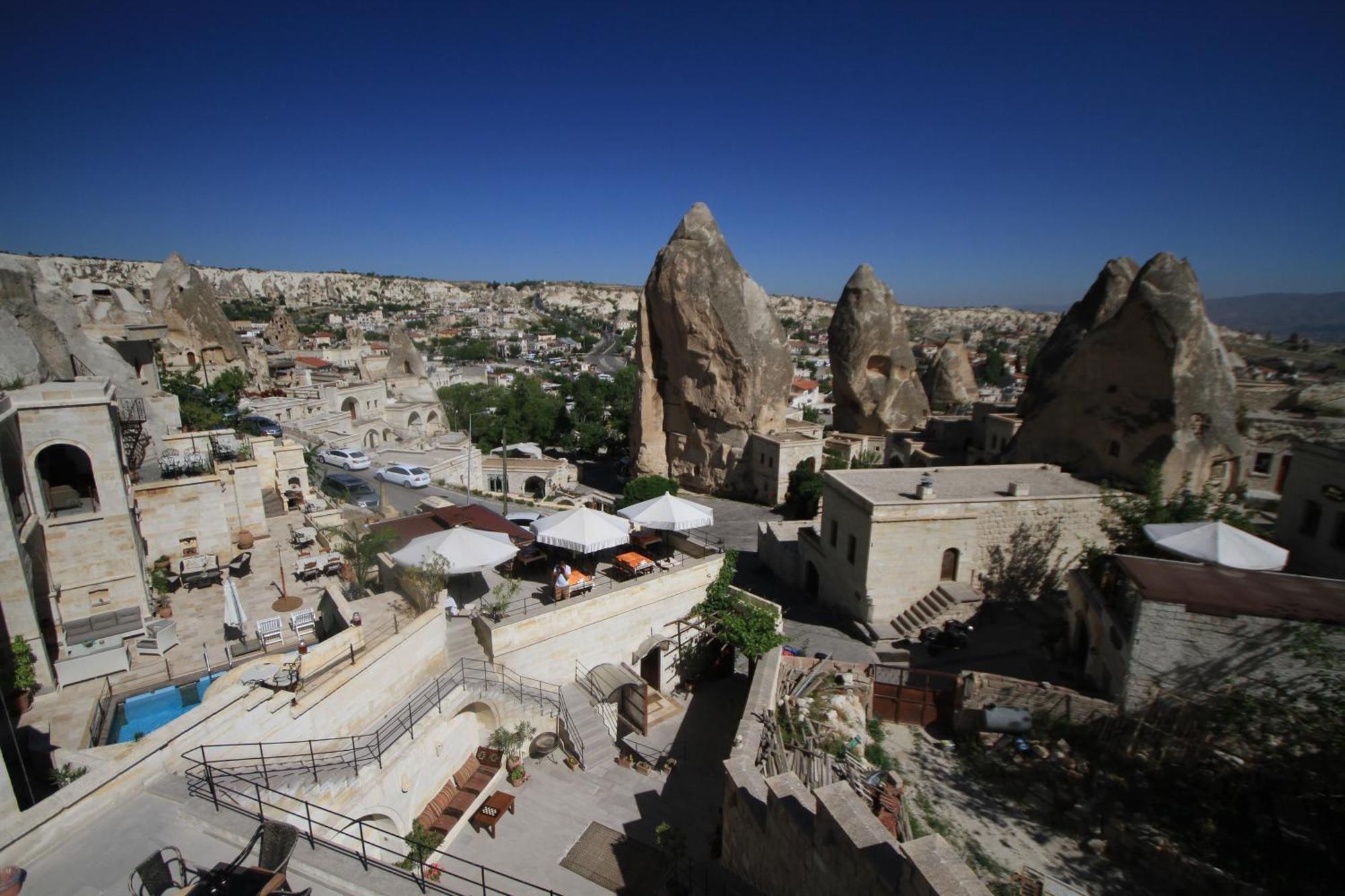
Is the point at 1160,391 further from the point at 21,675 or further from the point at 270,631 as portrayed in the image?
the point at 21,675

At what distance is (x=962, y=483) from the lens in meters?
17.2

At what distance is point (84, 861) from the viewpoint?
5027 millimetres

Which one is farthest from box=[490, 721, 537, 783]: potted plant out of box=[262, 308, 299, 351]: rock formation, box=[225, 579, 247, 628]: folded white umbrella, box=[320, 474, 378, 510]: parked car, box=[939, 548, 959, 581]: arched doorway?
box=[262, 308, 299, 351]: rock formation

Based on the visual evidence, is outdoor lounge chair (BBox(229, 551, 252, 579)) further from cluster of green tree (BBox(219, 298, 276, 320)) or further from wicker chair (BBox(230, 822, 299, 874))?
cluster of green tree (BBox(219, 298, 276, 320))

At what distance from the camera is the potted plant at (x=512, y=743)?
9836mm

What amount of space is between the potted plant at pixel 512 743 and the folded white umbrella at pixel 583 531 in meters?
3.41

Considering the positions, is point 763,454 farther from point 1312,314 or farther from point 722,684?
point 1312,314

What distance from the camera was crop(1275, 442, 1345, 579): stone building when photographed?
12.5m

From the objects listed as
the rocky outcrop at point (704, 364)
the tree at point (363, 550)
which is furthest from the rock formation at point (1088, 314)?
the tree at point (363, 550)

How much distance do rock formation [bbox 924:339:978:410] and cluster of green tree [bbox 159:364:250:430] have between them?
43.8 metres

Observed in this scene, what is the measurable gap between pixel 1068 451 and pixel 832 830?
757 inches

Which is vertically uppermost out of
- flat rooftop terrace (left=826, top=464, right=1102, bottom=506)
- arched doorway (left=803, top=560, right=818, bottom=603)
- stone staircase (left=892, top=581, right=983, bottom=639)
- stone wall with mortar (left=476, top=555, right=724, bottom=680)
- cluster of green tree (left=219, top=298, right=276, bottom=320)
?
cluster of green tree (left=219, top=298, right=276, bottom=320)

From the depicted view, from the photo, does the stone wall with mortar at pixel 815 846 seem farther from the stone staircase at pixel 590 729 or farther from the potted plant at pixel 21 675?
the potted plant at pixel 21 675

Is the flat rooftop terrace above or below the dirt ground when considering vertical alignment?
above
